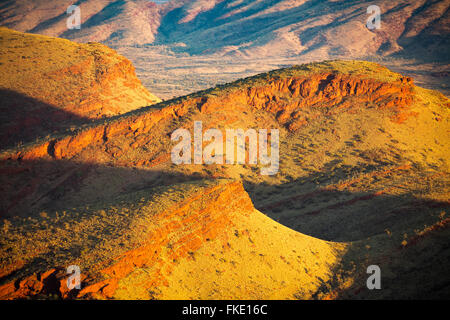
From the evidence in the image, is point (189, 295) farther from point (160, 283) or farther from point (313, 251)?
point (313, 251)

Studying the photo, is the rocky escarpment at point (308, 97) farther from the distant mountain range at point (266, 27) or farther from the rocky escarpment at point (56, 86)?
the distant mountain range at point (266, 27)

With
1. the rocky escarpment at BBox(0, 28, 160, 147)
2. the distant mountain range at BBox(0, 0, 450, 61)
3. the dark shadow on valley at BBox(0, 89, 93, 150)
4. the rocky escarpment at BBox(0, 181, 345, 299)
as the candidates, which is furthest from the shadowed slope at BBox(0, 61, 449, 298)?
the distant mountain range at BBox(0, 0, 450, 61)

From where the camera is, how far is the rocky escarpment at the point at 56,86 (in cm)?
3297

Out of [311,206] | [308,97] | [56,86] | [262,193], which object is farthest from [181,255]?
[56,86]

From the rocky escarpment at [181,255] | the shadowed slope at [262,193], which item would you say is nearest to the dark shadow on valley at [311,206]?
the shadowed slope at [262,193]

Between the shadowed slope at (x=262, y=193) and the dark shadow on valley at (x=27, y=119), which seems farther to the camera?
the dark shadow on valley at (x=27, y=119)

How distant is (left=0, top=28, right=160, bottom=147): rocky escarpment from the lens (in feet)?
108

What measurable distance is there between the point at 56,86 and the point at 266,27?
139816mm

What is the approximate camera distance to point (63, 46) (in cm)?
4325

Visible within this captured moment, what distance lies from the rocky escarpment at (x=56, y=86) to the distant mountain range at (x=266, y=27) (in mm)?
101941

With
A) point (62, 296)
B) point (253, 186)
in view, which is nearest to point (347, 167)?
point (253, 186)

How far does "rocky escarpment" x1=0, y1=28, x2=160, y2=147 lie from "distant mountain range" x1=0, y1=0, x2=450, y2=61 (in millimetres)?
101941

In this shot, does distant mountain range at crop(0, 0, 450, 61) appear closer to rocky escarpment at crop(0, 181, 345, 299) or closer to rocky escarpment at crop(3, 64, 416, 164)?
rocky escarpment at crop(3, 64, 416, 164)
